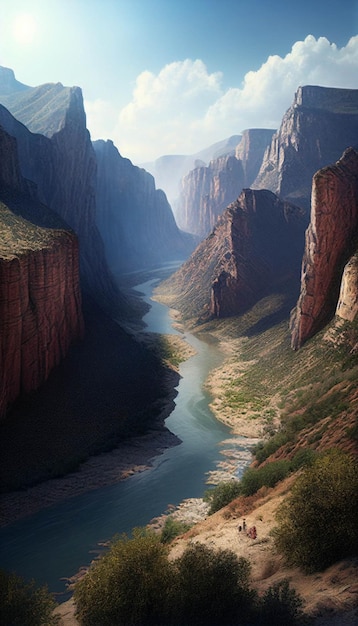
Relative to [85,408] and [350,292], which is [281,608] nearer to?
[85,408]

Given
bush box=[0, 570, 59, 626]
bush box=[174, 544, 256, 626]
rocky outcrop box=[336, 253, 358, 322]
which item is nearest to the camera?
bush box=[174, 544, 256, 626]

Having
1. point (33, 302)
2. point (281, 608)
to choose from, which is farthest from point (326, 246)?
point (281, 608)

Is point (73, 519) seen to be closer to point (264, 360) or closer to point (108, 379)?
point (108, 379)

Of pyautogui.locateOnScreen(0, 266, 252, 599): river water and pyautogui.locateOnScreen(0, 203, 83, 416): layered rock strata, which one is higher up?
pyautogui.locateOnScreen(0, 203, 83, 416): layered rock strata

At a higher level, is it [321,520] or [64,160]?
[64,160]

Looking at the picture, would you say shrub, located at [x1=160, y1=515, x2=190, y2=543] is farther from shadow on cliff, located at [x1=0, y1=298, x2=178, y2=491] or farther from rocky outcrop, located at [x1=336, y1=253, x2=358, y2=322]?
rocky outcrop, located at [x1=336, y1=253, x2=358, y2=322]

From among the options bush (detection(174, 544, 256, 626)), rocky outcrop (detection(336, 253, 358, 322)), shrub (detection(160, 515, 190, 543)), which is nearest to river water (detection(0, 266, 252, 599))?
shrub (detection(160, 515, 190, 543))
